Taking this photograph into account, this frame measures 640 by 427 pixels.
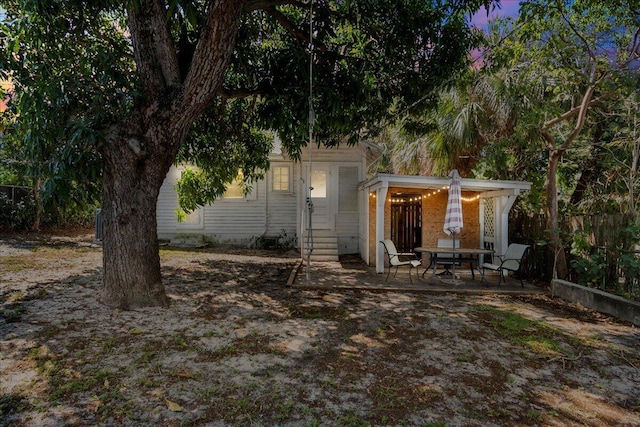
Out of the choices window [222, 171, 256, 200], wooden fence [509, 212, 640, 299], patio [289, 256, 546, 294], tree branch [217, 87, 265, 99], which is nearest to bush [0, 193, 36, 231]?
window [222, 171, 256, 200]

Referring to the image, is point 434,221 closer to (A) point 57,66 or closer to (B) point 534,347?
(B) point 534,347

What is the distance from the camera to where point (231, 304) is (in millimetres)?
5691

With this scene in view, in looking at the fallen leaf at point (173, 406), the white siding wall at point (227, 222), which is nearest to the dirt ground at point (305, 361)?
the fallen leaf at point (173, 406)

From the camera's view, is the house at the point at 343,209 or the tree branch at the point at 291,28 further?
the house at the point at 343,209

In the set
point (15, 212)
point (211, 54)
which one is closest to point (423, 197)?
point (211, 54)

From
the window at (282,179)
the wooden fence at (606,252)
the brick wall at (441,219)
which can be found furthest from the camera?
the window at (282,179)

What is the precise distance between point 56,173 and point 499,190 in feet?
30.1

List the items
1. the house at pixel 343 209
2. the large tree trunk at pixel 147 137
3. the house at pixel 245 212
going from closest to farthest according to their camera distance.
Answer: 1. the large tree trunk at pixel 147 137
2. the house at pixel 343 209
3. the house at pixel 245 212

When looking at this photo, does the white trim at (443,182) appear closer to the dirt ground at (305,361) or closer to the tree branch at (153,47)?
the dirt ground at (305,361)

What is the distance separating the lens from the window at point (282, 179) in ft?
45.9

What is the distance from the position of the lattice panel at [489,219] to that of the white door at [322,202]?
15.7 ft

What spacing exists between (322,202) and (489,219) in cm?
518

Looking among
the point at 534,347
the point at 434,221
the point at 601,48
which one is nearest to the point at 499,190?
the point at 434,221

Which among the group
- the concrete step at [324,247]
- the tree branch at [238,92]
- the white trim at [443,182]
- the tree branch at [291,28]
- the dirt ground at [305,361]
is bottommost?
the dirt ground at [305,361]
